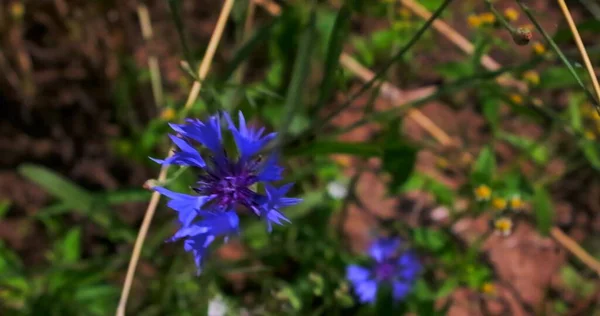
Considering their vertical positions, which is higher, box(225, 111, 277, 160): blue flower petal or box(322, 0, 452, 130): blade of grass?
box(322, 0, 452, 130): blade of grass

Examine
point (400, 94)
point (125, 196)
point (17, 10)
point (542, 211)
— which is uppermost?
point (17, 10)

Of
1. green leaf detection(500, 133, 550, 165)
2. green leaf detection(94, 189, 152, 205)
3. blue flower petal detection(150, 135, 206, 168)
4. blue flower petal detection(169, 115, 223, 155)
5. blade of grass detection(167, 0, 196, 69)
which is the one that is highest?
green leaf detection(94, 189, 152, 205)

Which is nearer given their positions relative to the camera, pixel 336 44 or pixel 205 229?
pixel 205 229

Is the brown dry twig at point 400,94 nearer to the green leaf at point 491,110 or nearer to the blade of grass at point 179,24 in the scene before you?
the green leaf at point 491,110

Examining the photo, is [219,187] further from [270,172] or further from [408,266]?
[408,266]

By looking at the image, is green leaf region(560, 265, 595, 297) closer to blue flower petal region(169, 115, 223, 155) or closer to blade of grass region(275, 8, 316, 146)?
blade of grass region(275, 8, 316, 146)

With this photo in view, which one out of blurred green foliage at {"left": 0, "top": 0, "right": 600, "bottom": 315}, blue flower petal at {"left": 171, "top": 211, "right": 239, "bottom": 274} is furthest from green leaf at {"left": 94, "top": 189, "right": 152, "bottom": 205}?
blue flower petal at {"left": 171, "top": 211, "right": 239, "bottom": 274}

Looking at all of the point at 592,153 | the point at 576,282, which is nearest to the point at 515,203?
the point at 592,153
